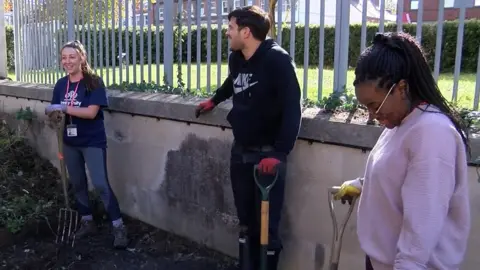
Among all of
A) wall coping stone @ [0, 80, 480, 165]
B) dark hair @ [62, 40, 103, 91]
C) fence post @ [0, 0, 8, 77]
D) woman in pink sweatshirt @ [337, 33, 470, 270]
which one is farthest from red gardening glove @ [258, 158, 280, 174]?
fence post @ [0, 0, 8, 77]

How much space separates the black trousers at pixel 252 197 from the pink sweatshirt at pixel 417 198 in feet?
5.13

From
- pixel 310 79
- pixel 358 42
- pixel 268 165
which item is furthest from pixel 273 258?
pixel 358 42

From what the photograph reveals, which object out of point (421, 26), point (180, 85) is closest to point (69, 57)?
point (180, 85)

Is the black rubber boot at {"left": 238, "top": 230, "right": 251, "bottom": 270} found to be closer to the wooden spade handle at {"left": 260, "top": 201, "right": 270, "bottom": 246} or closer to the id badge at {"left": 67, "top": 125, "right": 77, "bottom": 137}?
the wooden spade handle at {"left": 260, "top": 201, "right": 270, "bottom": 246}

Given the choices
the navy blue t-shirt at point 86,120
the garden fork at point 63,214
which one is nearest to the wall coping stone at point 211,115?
the navy blue t-shirt at point 86,120

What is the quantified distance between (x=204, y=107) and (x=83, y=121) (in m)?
1.18

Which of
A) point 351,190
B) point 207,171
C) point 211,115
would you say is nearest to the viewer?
point 351,190

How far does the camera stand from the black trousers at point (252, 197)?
11.8 feet

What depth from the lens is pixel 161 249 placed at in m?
4.79

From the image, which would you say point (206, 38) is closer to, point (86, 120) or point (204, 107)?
point (204, 107)

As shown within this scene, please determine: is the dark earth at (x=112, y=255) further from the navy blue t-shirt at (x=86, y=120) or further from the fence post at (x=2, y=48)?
the fence post at (x=2, y=48)

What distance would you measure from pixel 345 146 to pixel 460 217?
1622mm

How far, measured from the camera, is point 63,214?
5.23 m

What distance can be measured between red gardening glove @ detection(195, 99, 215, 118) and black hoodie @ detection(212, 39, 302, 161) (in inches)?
22.1
